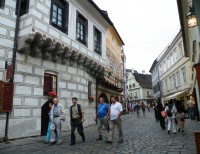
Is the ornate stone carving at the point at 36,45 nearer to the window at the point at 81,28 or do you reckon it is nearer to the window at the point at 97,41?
the window at the point at 81,28

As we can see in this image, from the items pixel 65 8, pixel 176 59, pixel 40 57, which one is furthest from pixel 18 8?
pixel 176 59

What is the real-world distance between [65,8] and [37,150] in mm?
8876

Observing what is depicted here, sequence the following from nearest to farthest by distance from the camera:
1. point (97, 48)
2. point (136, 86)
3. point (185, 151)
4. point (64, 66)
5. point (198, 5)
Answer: point (185, 151)
point (198, 5)
point (64, 66)
point (97, 48)
point (136, 86)

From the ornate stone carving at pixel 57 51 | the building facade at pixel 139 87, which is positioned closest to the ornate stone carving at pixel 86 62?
the ornate stone carving at pixel 57 51

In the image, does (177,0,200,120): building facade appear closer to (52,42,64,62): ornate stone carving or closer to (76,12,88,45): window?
(76,12,88,45): window

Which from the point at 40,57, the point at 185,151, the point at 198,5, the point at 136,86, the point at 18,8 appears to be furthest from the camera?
the point at 136,86

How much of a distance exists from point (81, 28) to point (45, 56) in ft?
15.3

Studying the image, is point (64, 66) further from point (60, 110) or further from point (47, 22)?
point (60, 110)

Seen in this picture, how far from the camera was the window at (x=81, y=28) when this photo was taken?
1433cm

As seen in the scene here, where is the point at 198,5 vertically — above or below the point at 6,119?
above

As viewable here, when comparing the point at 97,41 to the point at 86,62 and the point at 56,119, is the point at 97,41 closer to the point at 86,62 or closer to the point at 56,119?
the point at 86,62

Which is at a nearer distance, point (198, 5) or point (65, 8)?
point (198, 5)

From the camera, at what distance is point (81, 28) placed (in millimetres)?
14945

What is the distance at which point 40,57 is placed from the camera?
433 inches
